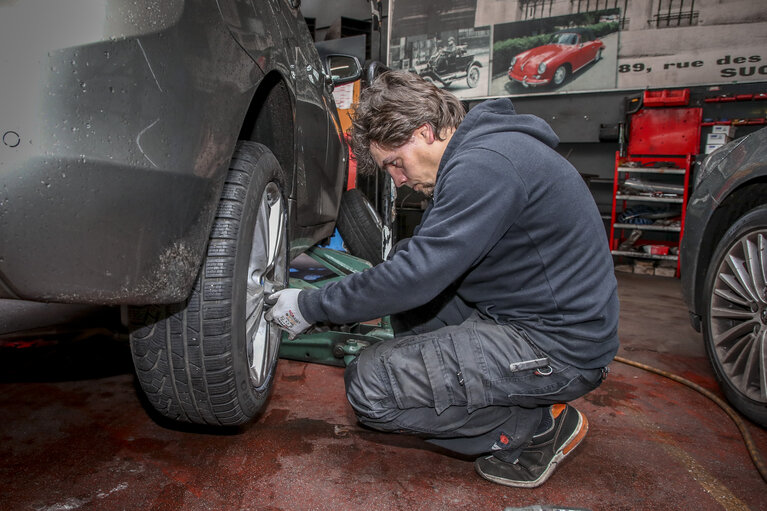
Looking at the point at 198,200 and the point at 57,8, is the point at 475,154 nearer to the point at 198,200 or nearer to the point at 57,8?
the point at 198,200

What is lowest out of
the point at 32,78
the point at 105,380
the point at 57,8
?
the point at 105,380

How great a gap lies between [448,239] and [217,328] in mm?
571

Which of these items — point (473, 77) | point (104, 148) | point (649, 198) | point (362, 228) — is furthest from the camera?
point (473, 77)

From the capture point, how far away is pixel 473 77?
712 centimetres

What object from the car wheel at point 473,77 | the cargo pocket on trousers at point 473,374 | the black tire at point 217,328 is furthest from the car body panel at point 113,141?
the car wheel at point 473,77

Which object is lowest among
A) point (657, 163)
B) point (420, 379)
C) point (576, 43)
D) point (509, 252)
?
point (420, 379)

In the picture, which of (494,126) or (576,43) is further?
(576,43)

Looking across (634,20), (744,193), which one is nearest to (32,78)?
(744,193)

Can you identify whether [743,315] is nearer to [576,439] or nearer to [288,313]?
[576,439]

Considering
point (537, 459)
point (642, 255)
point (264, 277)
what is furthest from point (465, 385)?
point (642, 255)

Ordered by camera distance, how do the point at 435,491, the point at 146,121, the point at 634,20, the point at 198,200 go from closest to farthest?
the point at 146,121 → the point at 198,200 → the point at 435,491 → the point at 634,20

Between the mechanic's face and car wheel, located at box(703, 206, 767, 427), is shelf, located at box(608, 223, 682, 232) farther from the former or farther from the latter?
the mechanic's face

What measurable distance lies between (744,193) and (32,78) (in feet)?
7.45

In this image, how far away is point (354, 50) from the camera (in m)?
6.57
